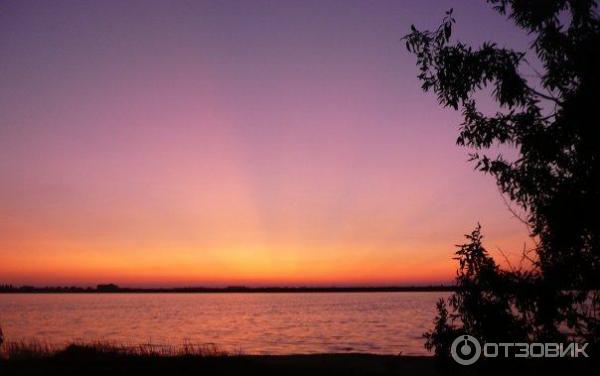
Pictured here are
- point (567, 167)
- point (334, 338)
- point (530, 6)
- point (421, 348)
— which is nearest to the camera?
point (567, 167)

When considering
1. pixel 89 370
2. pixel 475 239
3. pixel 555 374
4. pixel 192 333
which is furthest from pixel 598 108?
pixel 192 333

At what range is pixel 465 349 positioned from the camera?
11656 mm

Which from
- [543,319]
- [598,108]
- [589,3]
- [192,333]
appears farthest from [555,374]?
[192,333]

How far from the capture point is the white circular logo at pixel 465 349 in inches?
438

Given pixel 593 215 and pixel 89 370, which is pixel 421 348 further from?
pixel 593 215

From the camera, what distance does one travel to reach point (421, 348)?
167 ft

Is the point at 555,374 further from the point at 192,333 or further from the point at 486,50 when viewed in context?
the point at 192,333

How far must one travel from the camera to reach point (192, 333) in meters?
69.8

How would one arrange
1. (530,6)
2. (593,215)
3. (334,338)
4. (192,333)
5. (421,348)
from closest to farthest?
(593,215)
(530,6)
(421,348)
(334,338)
(192,333)

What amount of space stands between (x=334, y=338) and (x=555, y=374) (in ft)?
178

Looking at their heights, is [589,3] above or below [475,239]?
above

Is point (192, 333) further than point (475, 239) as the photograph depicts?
Yes

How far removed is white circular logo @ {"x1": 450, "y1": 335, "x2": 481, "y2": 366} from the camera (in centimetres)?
1112

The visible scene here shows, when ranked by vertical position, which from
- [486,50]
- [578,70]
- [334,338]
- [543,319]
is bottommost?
[334,338]
